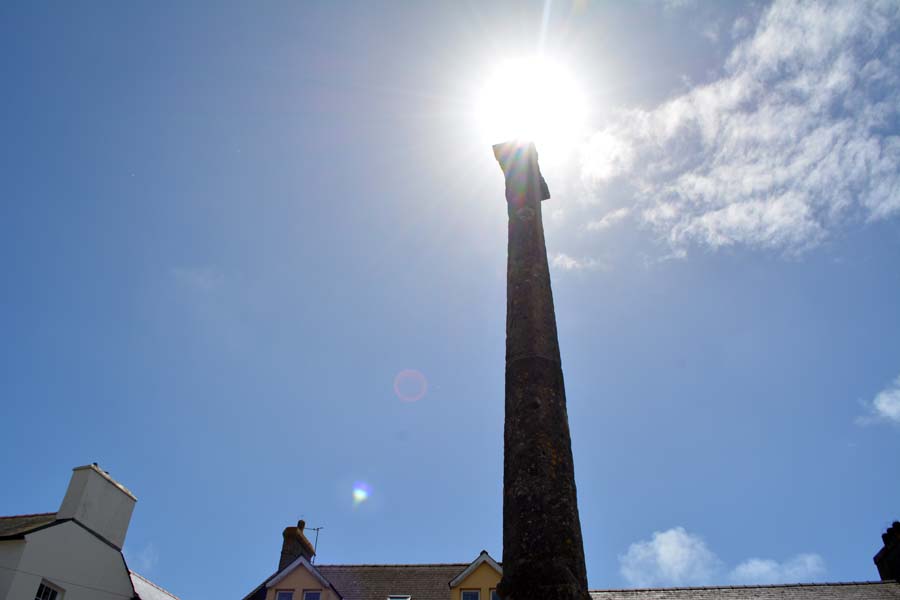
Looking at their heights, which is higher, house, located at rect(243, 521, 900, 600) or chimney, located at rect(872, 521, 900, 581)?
chimney, located at rect(872, 521, 900, 581)

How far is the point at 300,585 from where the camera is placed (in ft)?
69.7

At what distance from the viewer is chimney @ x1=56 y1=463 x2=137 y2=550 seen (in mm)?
19109

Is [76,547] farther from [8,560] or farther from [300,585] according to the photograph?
[300,585]

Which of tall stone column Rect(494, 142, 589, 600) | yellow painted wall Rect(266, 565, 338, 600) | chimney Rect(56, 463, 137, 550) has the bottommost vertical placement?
tall stone column Rect(494, 142, 589, 600)

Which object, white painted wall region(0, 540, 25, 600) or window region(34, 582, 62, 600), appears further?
window region(34, 582, 62, 600)

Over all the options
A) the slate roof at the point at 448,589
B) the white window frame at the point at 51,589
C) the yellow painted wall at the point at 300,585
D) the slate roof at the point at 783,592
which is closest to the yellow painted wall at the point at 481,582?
the slate roof at the point at 448,589

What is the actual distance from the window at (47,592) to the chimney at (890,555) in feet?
88.2

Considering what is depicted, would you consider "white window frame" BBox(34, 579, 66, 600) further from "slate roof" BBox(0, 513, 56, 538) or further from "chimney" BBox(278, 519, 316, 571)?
"chimney" BBox(278, 519, 316, 571)

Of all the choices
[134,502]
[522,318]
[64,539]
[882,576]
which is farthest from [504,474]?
[882,576]

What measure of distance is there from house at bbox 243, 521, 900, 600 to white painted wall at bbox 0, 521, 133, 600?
4478mm

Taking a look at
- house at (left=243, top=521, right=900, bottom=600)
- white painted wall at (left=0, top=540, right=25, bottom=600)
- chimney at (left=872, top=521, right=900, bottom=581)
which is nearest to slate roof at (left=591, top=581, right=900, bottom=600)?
house at (left=243, top=521, right=900, bottom=600)

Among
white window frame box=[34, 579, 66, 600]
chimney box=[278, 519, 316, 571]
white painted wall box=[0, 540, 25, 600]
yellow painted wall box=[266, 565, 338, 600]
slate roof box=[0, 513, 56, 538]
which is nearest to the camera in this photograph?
Answer: white painted wall box=[0, 540, 25, 600]

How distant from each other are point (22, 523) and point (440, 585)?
1339 centimetres

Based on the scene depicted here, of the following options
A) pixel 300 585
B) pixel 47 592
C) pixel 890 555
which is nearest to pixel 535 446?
pixel 47 592
